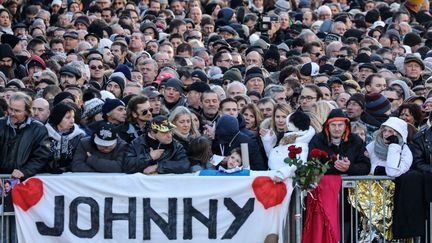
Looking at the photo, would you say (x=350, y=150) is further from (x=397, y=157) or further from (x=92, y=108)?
(x=92, y=108)

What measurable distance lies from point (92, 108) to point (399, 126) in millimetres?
3712

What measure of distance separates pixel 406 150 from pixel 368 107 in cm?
247

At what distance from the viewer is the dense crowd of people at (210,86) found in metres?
16.0

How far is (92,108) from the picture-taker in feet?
58.3

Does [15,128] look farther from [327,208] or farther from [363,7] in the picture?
[363,7]

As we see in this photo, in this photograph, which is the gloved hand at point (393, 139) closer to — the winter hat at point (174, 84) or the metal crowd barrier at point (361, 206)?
the metal crowd barrier at point (361, 206)

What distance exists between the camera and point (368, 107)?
18422 millimetres

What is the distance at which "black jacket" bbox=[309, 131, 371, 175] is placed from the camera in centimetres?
1600

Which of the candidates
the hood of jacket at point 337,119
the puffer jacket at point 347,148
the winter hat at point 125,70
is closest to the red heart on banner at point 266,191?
the puffer jacket at point 347,148

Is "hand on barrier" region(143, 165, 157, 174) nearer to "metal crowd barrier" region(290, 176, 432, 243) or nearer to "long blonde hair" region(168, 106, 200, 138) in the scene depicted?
"long blonde hair" region(168, 106, 200, 138)

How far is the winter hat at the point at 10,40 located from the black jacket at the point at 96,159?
8220 mm

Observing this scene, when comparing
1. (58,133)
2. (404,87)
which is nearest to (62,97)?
(58,133)

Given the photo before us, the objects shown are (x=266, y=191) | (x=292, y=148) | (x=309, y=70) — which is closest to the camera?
(x=292, y=148)

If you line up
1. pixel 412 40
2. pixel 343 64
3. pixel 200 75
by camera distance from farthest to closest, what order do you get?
pixel 412 40
pixel 343 64
pixel 200 75
